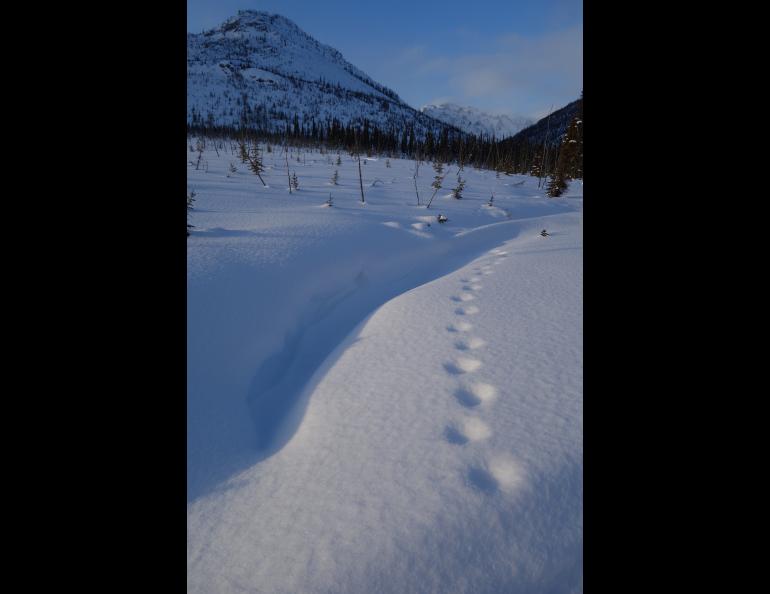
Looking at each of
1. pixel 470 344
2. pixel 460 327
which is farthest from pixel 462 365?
pixel 460 327

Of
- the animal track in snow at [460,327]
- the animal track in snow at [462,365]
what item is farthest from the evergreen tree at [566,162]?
the animal track in snow at [462,365]

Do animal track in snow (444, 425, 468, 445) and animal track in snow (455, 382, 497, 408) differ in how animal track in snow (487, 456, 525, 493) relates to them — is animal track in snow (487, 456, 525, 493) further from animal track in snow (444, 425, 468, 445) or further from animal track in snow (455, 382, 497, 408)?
animal track in snow (455, 382, 497, 408)

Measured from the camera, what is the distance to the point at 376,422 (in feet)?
4.31

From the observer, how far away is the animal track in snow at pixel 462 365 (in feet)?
5.18

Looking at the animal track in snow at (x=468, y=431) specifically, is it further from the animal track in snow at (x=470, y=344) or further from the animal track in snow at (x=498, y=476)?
the animal track in snow at (x=470, y=344)

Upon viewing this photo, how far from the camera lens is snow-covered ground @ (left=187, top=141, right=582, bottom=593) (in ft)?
2.85

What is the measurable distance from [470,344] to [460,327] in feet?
0.67

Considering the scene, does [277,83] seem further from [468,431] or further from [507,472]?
[507,472]

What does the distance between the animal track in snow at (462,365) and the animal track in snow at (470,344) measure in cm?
10

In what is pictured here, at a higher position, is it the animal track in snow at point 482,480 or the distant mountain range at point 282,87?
the distant mountain range at point 282,87
